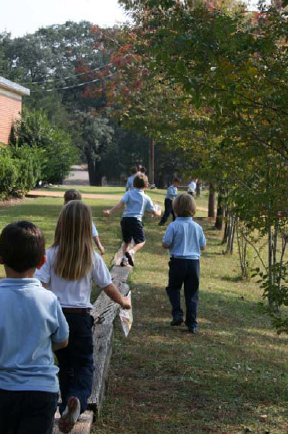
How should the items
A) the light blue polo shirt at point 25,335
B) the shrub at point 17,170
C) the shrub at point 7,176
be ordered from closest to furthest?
the light blue polo shirt at point 25,335
the shrub at point 7,176
the shrub at point 17,170

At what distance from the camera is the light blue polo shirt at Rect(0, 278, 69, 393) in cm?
333

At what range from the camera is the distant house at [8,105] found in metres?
30.6

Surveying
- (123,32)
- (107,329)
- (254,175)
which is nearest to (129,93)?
(123,32)

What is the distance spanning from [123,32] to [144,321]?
17.6 meters

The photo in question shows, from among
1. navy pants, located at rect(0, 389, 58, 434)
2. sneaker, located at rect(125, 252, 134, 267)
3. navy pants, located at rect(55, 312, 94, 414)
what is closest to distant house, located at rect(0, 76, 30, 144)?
sneaker, located at rect(125, 252, 134, 267)

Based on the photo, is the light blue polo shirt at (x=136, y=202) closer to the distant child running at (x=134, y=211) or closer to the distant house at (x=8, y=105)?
the distant child running at (x=134, y=211)

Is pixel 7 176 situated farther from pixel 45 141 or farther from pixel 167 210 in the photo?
pixel 45 141

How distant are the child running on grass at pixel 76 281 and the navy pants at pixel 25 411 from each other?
116cm

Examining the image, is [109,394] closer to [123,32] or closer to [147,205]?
[147,205]

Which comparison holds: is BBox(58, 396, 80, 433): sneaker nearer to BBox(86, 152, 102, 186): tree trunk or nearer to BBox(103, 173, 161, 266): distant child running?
BBox(103, 173, 161, 266): distant child running

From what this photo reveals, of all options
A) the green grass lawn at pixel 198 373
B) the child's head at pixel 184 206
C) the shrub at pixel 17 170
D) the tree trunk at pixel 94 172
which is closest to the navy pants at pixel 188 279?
the green grass lawn at pixel 198 373

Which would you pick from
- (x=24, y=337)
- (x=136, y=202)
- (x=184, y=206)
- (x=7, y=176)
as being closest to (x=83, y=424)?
(x=24, y=337)

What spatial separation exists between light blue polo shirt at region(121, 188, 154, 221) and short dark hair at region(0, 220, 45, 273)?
8294 mm

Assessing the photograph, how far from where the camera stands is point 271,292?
6.19 m
